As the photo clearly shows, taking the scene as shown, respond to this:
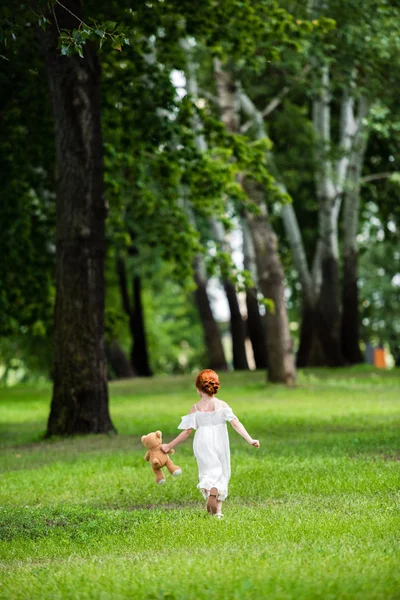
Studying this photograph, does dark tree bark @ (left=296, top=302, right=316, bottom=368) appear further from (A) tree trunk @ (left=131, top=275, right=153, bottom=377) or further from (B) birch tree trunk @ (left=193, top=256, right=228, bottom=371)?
(A) tree trunk @ (left=131, top=275, right=153, bottom=377)

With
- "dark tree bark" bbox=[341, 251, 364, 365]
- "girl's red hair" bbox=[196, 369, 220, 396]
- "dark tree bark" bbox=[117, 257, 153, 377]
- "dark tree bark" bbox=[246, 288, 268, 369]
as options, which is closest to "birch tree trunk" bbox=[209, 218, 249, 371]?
"dark tree bark" bbox=[246, 288, 268, 369]

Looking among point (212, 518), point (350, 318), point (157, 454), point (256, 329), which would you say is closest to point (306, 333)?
point (350, 318)

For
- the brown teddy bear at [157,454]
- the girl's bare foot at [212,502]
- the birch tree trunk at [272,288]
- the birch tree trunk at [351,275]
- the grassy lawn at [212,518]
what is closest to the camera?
the grassy lawn at [212,518]

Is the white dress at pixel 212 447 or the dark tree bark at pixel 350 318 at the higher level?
the dark tree bark at pixel 350 318

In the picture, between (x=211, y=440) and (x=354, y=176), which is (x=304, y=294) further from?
(x=211, y=440)

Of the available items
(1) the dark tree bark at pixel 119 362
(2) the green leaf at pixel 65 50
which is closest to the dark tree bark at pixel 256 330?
(1) the dark tree bark at pixel 119 362

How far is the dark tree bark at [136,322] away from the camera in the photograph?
142 feet

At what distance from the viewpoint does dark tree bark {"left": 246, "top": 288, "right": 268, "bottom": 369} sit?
40906 mm

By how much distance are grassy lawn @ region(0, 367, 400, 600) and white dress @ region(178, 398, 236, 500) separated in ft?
1.01

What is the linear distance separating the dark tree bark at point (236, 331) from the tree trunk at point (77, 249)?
Answer: 23233 millimetres

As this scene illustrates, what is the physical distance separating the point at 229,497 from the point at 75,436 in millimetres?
7310

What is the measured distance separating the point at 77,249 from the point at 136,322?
25.1 metres

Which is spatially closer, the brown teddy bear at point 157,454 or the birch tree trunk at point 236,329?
the brown teddy bear at point 157,454

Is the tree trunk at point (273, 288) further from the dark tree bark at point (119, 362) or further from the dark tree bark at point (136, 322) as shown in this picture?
the dark tree bark at point (119, 362)
